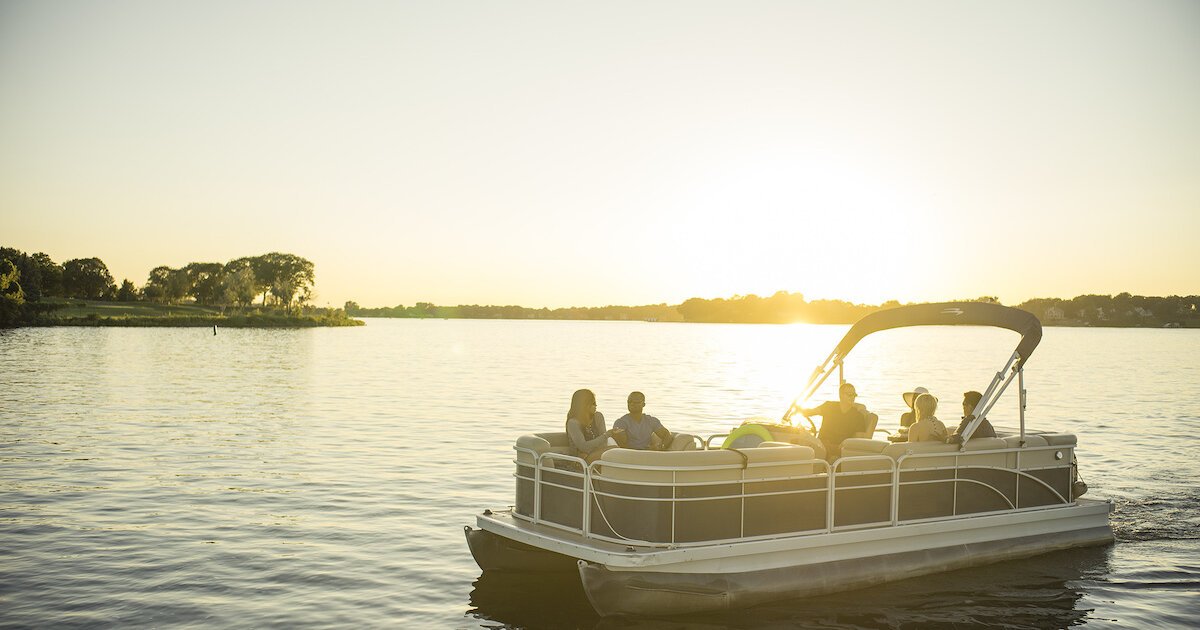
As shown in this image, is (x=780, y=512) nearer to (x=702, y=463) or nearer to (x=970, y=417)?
(x=702, y=463)

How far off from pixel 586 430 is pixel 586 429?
0.6 inches

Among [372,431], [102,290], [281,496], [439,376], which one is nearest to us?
[281,496]

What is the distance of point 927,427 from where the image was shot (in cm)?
1169

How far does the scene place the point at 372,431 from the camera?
26.1 m

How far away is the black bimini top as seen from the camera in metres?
12.2

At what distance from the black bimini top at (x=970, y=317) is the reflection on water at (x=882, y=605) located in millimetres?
2766

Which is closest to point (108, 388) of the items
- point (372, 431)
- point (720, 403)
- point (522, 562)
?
point (372, 431)

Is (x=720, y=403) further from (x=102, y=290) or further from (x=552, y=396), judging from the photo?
(x=102, y=290)

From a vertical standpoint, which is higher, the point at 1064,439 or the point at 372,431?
the point at 1064,439

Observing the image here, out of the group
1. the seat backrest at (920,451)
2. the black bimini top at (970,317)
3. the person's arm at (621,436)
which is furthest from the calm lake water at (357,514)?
the black bimini top at (970,317)

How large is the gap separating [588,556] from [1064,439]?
24.1 feet

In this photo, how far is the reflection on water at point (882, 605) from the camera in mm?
10016

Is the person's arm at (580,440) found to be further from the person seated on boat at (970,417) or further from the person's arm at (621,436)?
the person seated on boat at (970,417)


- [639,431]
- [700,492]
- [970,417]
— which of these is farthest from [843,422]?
[700,492]
